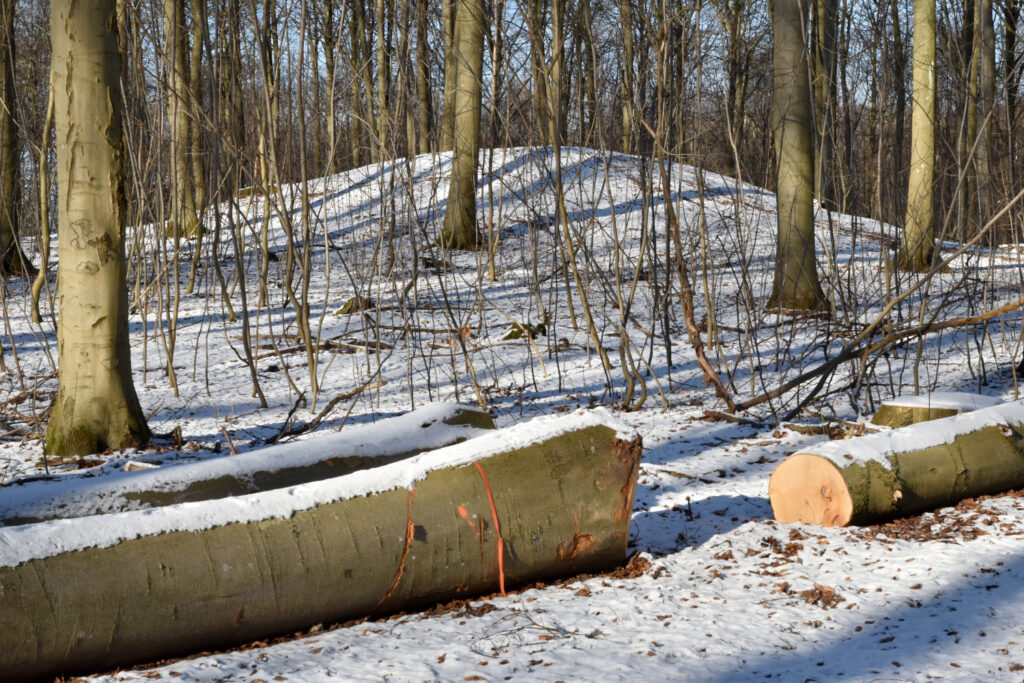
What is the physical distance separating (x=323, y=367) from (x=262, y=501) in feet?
15.4

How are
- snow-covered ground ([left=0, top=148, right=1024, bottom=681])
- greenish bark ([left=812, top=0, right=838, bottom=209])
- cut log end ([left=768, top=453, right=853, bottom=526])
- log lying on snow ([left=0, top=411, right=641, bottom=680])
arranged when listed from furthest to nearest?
greenish bark ([left=812, top=0, right=838, bottom=209]), cut log end ([left=768, top=453, right=853, bottom=526]), snow-covered ground ([left=0, top=148, right=1024, bottom=681]), log lying on snow ([left=0, top=411, right=641, bottom=680])

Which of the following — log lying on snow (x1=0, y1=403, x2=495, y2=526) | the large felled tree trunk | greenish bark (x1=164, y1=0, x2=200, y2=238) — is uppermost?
greenish bark (x1=164, y1=0, x2=200, y2=238)

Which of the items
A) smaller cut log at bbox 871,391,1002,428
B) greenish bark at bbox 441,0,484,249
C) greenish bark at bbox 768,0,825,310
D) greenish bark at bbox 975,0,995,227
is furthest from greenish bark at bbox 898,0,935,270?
smaller cut log at bbox 871,391,1002,428

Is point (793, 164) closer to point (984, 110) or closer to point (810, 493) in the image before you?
point (984, 110)

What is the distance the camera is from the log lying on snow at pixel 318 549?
7.63ft

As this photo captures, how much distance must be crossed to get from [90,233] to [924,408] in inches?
180

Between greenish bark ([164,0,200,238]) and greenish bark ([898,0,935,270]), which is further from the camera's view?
greenish bark ([898,0,935,270])

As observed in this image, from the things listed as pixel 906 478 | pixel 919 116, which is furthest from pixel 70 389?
pixel 919 116

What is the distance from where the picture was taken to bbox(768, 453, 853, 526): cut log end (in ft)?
11.5

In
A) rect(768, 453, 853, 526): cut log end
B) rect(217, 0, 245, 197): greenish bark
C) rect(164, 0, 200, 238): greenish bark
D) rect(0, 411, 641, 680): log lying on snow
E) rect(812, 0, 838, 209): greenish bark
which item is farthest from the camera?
rect(812, 0, 838, 209): greenish bark

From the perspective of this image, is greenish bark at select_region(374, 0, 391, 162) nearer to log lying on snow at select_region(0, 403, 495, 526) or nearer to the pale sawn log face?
log lying on snow at select_region(0, 403, 495, 526)

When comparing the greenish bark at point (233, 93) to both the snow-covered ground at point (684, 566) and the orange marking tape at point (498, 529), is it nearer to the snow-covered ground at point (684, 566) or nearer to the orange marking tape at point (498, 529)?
the snow-covered ground at point (684, 566)

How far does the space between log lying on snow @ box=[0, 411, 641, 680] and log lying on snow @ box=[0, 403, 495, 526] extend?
55 centimetres

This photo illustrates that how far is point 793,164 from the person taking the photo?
852cm
